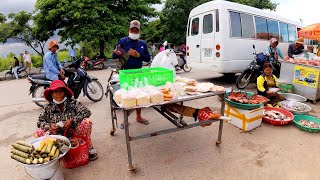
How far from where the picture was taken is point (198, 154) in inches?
123

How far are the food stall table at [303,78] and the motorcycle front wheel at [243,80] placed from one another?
0.98 metres

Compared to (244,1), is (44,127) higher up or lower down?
lower down

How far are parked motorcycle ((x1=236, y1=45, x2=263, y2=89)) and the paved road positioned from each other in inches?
111

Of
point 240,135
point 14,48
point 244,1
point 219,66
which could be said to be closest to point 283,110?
point 240,135

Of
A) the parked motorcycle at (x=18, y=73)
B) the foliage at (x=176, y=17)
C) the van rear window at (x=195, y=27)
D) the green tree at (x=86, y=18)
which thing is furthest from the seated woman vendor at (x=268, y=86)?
the foliage at (x=176, y=17)

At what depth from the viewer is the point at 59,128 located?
2801 mm

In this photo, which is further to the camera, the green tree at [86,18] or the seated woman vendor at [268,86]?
the green tree at [86,18]

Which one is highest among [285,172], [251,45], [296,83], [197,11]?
[197,11]

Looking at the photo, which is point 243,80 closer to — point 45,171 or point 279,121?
point 279,121

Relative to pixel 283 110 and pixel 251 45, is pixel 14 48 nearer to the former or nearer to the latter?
pixel 251 45

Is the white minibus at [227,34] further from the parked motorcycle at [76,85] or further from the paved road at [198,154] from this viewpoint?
the parked motorcycle at [76,85]

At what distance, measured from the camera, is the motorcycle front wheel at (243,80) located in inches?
262

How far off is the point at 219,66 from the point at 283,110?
8.49 ft

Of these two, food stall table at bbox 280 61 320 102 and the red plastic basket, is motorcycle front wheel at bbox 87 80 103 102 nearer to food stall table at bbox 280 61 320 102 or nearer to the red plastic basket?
the red plastic basket
